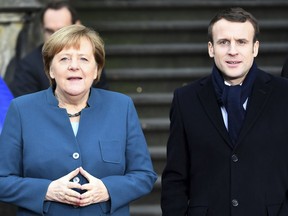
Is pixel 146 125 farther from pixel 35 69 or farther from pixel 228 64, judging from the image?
pixel 228 64

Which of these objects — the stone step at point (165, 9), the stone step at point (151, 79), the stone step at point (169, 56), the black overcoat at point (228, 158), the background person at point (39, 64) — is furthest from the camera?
the stone step at point (165, 9)

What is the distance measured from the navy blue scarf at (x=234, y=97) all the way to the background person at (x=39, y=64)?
2.05 metres

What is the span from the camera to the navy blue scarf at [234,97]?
4.07m

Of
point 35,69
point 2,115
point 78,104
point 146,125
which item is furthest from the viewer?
point 146,125

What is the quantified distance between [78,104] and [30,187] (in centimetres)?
49

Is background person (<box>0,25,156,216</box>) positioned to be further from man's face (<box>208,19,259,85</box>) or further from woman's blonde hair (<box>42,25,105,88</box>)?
man's face (<box>208,19,259,85</box>)

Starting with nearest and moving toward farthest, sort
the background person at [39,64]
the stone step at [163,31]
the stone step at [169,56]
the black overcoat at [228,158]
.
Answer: the black overcoat at [228,158] → the background person at [39,64] → the stone step at [169,56] → the stone step at [163,31]

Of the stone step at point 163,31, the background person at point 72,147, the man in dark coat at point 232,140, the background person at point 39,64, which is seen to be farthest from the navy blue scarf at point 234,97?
the stone step at point 163,31

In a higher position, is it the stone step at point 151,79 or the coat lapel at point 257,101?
the coat lapel at point 257,101

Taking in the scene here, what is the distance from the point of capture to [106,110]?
4.13 m

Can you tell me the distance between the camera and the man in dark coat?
13.3ft

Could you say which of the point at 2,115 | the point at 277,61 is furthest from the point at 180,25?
the point at 2,115

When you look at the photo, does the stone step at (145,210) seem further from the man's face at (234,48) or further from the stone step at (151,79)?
the man's face at (234,48)

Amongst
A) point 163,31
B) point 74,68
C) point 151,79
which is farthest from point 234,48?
point 163,31
